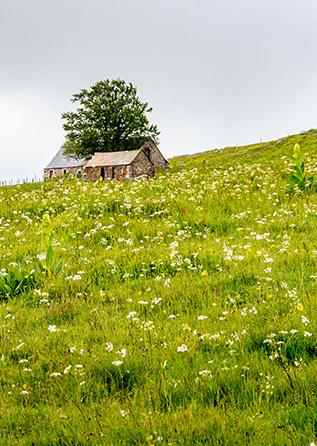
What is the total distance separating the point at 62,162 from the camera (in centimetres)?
9688

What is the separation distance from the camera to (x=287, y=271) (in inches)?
299

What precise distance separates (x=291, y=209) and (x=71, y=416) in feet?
31.4

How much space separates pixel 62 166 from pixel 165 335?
93560 millimetres

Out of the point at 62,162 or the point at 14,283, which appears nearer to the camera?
the point at 14,283

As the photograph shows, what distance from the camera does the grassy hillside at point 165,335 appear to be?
3.93 metres

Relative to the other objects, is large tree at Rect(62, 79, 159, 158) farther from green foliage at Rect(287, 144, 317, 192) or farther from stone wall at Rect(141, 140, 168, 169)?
green foliage at Rect(287, 144, 317, 192)

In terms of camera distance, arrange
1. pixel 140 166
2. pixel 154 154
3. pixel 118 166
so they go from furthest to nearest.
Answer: pixel 154 154 < pixel 140 166 < pixel 118 166

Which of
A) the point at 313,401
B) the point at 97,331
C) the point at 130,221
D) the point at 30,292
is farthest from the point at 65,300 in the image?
the point at 130,221

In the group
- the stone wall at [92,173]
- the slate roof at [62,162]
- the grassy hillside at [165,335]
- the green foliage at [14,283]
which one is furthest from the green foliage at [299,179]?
the slate roof at [62,162]

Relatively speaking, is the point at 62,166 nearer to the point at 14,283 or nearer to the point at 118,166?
the point at 118,166

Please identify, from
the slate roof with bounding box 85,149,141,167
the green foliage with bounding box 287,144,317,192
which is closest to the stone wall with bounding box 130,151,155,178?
the slate roof with bounding box 85,149,141,167

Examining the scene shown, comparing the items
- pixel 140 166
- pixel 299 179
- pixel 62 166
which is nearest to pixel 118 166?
pixel 140 166

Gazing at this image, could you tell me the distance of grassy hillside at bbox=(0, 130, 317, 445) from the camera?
155 inches

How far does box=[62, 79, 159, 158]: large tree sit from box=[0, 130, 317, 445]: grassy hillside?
65.6 meters
